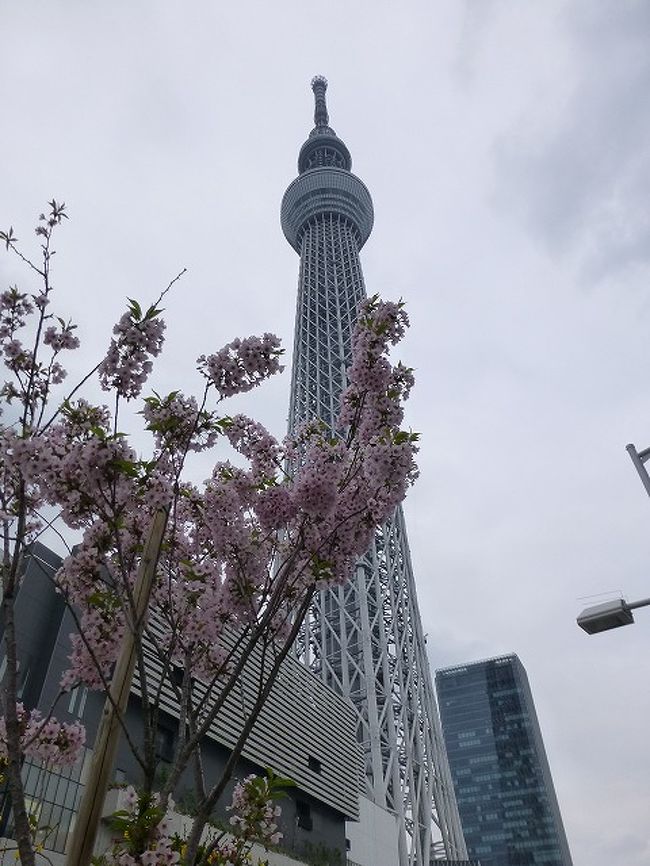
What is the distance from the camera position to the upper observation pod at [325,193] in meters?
114

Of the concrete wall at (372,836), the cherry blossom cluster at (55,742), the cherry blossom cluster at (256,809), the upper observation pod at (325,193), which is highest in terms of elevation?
the upper observation pod at (325,193)

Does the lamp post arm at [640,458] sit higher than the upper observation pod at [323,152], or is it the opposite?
the upper observation pod at [323,152]

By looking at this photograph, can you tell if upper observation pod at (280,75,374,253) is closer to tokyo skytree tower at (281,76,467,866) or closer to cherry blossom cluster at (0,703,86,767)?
tokyo skytree tower at (281,76,467,866)

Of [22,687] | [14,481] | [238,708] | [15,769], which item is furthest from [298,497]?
[238,708]

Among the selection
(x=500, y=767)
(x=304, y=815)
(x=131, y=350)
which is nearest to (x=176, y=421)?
(x=131, y=350)

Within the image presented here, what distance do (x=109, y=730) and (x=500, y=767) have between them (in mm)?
175148

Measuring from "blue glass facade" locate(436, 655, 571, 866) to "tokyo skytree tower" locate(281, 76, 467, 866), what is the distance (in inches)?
3780

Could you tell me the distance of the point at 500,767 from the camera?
157m

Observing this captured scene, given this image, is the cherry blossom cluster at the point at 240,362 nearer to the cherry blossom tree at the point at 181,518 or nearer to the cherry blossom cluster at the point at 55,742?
the cherry blossom tree at the point at 181,518

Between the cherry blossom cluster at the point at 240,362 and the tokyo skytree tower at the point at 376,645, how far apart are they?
45.8m

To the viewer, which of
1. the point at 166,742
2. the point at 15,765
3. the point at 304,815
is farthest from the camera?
the point at 304,815

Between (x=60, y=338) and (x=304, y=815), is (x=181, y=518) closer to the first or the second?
(x=60, y=338)

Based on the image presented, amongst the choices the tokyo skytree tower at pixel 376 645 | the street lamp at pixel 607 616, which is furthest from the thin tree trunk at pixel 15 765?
the tokyo skytree tower at pixel 376 645

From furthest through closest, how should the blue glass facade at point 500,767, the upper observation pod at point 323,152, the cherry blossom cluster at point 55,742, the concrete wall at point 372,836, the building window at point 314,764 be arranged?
1. the blue glass facade at point 500,767
2. the upper observation pod at point 323,152
3. the concrete wall at point 372,836
4. the building window at point 314,764
5. the cherry blossom cluster at point 55,742
